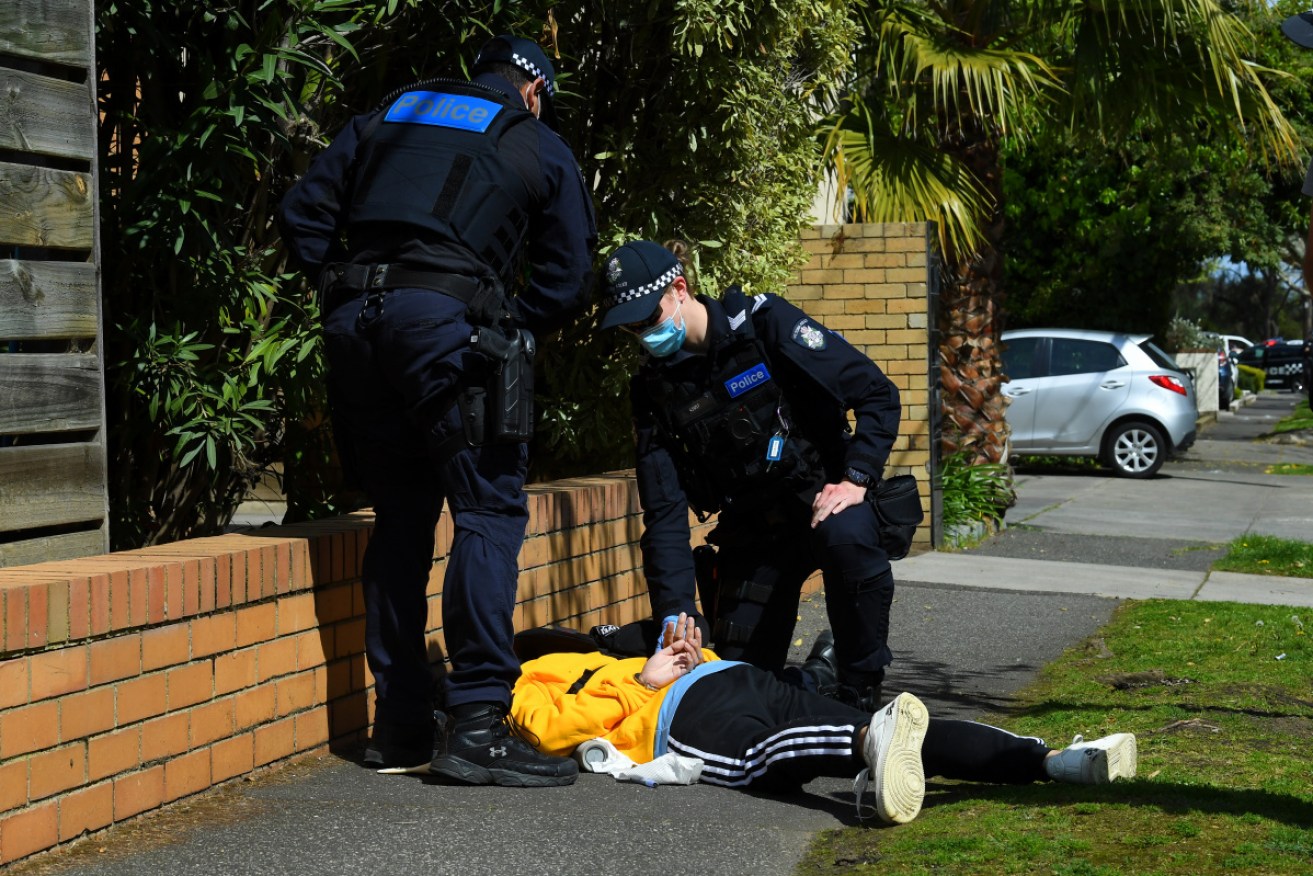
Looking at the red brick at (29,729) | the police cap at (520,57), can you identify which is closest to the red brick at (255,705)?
the red brick at (29,729)

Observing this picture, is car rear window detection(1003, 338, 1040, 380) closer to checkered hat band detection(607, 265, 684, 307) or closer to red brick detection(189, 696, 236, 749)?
checkered hat band detection(607, 265, 684, 307)

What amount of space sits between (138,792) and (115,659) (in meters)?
0.36

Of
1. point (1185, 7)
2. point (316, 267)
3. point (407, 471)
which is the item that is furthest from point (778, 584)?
point (1185, 7)

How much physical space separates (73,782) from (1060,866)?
7.34ft

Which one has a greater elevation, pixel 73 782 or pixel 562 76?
pixel 562 76

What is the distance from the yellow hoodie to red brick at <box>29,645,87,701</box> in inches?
48.3

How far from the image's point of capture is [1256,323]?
89.2 meters

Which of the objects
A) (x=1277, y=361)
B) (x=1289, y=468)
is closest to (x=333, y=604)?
(x=1289, y=468)

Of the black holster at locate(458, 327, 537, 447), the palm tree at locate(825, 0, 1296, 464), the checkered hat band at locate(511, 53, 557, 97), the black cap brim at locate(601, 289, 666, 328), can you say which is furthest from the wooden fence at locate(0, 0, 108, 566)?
the palm tree at locate(825, 0, 1296, 464)

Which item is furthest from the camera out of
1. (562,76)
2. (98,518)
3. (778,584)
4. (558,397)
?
(558,397)

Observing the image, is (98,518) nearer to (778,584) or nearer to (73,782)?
(73,782)

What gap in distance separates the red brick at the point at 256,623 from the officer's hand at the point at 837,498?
1.72 m

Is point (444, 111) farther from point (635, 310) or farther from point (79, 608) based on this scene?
point (79, 608)

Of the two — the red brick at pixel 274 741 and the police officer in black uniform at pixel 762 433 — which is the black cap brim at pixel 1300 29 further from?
the red brick at pixel 274 741
